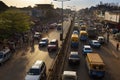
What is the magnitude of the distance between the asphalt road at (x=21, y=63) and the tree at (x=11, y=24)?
664 cm

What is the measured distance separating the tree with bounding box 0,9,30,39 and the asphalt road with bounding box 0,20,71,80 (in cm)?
664

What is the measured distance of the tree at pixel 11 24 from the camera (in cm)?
5369

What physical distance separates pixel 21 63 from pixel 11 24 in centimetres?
2032

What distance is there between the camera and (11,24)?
5919cm

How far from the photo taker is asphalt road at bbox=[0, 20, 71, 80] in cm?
3441

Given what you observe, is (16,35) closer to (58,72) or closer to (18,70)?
(18,70)

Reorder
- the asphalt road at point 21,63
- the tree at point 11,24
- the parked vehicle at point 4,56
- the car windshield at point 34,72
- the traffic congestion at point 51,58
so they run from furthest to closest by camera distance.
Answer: the tree at point 11,24 → the parked vehicle at point 4,56 → the asphalt road at point 21,63 → the traffic congestion at point 51,58 → the car windshield at point 34,72

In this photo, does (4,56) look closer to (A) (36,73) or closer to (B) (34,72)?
(B) (34,72)

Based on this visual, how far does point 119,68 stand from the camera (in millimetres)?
38125

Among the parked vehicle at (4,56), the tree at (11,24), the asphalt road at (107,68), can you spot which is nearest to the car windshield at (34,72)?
the asphalt road at (107,68)

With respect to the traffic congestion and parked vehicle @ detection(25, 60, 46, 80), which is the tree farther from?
parked vehicle @ detection(25, 60, 46, 80)

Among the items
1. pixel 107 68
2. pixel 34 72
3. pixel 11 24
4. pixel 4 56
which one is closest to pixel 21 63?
pixel 4 56

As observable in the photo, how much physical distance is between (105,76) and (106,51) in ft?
60.6

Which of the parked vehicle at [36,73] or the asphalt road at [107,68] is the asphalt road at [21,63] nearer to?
the parked vehicle at [36,73]
